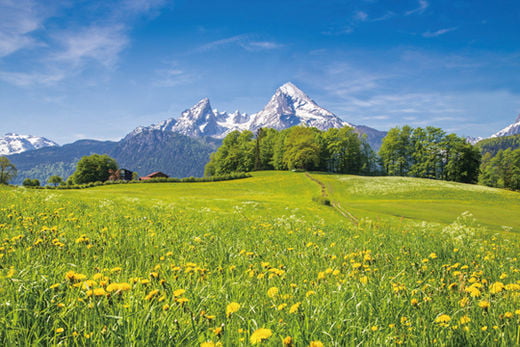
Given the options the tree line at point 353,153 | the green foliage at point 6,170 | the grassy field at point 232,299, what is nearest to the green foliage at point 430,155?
the tree line at point 353,153

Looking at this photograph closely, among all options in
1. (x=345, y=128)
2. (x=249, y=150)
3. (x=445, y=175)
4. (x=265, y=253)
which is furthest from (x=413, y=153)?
(x=265, y=253)

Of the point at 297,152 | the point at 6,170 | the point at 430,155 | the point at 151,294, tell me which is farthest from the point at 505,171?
the point at 6,170

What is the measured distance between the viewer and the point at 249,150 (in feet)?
324

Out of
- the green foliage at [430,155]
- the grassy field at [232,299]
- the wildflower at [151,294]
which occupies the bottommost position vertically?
the grassy field at [232,299]

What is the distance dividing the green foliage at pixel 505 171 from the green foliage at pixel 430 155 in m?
13.6

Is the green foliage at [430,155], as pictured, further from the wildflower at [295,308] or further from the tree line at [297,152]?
the wildflower at [295,308]

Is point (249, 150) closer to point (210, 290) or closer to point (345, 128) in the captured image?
point (345, 128)

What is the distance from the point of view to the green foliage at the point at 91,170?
10762cm

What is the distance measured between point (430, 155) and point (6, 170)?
14831cm

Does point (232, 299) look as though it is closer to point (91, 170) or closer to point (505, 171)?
point (91, 170)

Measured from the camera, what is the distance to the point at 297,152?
84.2 m

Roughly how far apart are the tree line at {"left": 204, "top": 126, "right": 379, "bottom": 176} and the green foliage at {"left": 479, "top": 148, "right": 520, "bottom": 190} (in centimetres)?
4146

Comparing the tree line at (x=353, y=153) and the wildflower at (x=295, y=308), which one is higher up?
the tree line at (x=353, y=153)

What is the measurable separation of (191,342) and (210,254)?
115 inches
